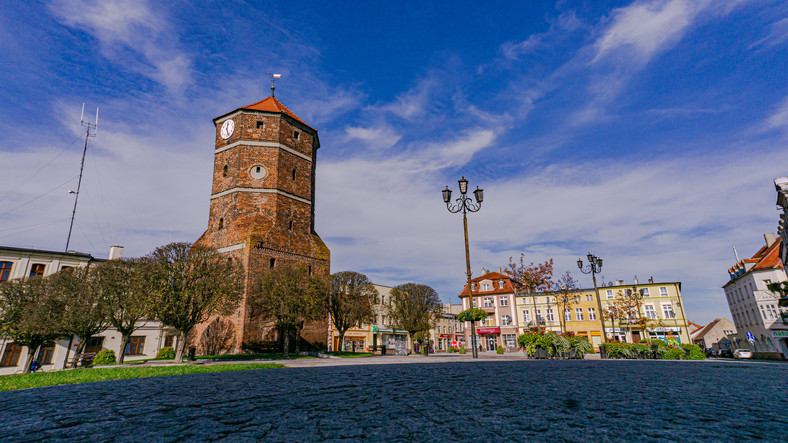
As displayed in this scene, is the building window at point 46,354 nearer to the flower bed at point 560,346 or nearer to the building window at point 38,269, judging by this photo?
the building window at point 38,269

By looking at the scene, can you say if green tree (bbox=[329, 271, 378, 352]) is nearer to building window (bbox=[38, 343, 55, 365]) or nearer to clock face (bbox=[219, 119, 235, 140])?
clock face (bbox=[219, 119, 235, 140])

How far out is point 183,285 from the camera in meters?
21.4

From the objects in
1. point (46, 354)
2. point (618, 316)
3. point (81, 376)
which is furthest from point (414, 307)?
point (46, 354)

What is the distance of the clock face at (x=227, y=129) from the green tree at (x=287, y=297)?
556 inches

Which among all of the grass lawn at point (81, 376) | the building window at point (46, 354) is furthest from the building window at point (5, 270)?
the grass lawn at point (81, 376)

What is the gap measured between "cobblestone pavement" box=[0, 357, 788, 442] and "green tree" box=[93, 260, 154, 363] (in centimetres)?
1889

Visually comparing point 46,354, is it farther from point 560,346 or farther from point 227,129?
point 560,346

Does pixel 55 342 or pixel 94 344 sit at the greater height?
pixel 55 342

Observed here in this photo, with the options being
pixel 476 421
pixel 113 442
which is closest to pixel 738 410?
pixel 476 421

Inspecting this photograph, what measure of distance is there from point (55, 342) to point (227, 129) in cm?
2308

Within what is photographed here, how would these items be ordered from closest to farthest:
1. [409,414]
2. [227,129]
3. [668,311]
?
[409,414]
[227,129]
[668,311]

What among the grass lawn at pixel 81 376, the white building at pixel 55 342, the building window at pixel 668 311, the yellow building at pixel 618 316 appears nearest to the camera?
the grass lawn at pixel 81 376

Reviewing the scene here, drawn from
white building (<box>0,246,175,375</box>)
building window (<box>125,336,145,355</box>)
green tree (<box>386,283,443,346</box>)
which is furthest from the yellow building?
building window (<box>125,336,145,355</box>)

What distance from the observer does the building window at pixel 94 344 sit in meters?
32.8
